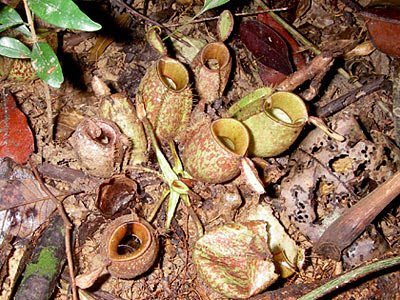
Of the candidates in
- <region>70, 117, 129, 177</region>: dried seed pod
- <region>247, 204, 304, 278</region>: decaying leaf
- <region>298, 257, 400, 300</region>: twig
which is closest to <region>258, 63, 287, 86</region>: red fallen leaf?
<region>247, 204, 304, 278</region>: decaying leaf

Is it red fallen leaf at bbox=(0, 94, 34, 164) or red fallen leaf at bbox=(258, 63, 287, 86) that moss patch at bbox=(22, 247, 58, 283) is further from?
red fallen leaf at bbox=(258, 63, 287, 86)

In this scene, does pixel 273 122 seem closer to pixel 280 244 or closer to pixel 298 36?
pixel 280 244

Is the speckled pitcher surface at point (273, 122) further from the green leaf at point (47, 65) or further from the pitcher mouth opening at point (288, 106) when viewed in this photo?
the green leaf at point (47, 65)

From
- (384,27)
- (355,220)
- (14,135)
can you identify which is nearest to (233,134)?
(355,220)

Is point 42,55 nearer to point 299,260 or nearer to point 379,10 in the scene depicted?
point 299,260

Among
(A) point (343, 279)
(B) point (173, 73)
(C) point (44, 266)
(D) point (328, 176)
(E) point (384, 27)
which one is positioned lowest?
(C) point (44, 266)

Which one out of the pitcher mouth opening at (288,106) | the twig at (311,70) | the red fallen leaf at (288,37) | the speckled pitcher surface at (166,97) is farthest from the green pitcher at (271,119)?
the red fallen leaf at (288,37)

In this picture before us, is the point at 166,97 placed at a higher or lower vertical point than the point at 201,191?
higher
